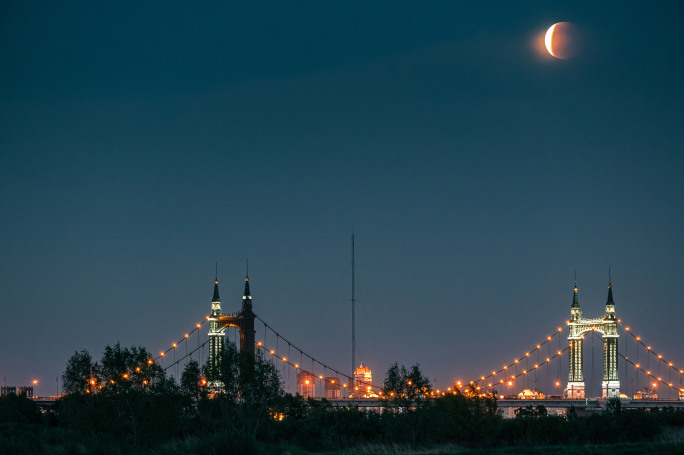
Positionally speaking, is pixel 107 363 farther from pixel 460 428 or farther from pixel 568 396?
pixel 568 396

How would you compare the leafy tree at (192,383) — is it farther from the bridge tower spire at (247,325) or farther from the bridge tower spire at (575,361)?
the bridge tower spire at (575,361)

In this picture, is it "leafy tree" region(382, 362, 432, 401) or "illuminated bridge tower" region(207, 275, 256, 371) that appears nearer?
"leafy tree" region(382, 362, 432, 401)

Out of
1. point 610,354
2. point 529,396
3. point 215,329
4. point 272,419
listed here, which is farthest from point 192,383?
point 610,354

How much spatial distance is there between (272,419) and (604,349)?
124m

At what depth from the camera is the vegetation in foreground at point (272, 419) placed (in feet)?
167

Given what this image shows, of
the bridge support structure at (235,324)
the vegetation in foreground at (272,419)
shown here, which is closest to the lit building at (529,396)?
the bridge support structure at (235,324)

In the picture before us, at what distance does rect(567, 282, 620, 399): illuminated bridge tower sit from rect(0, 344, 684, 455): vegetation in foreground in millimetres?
104963

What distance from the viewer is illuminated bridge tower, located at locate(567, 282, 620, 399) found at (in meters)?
165


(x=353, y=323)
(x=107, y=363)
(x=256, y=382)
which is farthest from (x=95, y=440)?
(x=353, y=323)

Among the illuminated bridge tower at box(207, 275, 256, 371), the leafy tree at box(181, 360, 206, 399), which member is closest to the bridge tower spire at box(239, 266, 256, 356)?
the illuminated bridge tower at box(207, 275, 256, 371)

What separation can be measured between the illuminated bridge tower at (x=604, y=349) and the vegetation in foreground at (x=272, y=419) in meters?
105

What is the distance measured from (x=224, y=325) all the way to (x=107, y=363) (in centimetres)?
12265

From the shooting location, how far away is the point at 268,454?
3878 centimetres

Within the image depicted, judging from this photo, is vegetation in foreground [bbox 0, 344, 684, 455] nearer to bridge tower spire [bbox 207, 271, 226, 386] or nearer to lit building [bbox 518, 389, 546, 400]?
lit building [bbox 518, 389, 546, 400]
